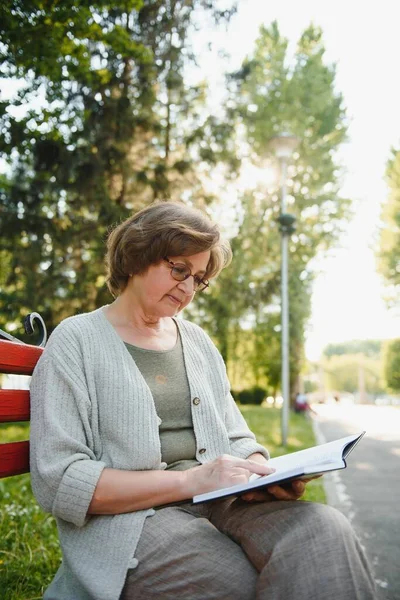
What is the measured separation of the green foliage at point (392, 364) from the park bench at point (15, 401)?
3910 centimetres

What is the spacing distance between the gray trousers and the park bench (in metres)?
0.47

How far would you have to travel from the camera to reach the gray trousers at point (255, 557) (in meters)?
1.39

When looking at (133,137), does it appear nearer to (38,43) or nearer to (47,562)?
A: (38,43)

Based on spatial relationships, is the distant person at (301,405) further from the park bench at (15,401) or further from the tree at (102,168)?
the park bench at (15,401)

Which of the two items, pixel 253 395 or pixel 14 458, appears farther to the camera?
pixel 253 395

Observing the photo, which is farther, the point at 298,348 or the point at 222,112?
the point at 298,348

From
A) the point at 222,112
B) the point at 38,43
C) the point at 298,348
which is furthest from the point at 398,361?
the point at 38,43

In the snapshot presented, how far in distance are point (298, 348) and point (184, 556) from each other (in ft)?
62.5

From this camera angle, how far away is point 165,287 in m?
2.09

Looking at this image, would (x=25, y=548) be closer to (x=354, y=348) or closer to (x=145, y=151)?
(x=145, y=151)

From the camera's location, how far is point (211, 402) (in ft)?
6.91

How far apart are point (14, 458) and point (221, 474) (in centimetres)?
64

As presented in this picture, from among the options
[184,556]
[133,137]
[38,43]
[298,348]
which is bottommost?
[298,348]

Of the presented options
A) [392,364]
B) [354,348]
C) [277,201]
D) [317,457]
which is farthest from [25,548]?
[354,348]
